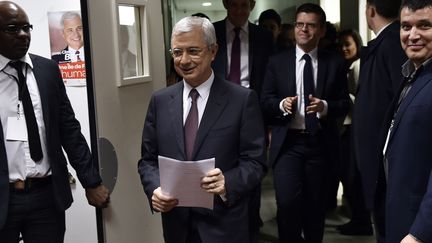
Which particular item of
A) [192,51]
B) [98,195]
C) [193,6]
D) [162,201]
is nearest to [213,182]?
[162,201]

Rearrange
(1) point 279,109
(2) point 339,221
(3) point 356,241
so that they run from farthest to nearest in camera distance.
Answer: (2) point 339,221 → (3) point 356,241 → (1) point 279,109

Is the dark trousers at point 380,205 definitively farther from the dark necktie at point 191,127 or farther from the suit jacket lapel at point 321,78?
the suit jacket lapel at point 321,78

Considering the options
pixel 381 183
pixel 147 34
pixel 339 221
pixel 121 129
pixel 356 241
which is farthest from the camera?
pixel 339 221

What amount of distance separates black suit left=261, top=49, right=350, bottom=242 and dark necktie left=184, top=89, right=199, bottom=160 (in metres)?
1.12

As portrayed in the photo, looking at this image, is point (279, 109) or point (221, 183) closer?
point (221, 183)

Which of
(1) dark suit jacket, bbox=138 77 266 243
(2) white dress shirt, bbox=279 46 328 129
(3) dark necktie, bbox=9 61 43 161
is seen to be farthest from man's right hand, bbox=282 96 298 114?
(3) dark necktie, bbox=9 61 43 161

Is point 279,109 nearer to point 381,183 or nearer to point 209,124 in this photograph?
point 381,183

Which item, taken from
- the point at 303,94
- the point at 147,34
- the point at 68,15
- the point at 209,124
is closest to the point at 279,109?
the point at 303,94

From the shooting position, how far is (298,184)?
2859 millimetres

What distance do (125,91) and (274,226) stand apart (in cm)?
203

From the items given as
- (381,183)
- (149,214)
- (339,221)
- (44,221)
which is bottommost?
(339,221)

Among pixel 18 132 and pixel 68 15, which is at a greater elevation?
pixel 68 15

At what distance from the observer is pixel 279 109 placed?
279 centimetres

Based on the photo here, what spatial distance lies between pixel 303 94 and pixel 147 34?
3.32 feet
